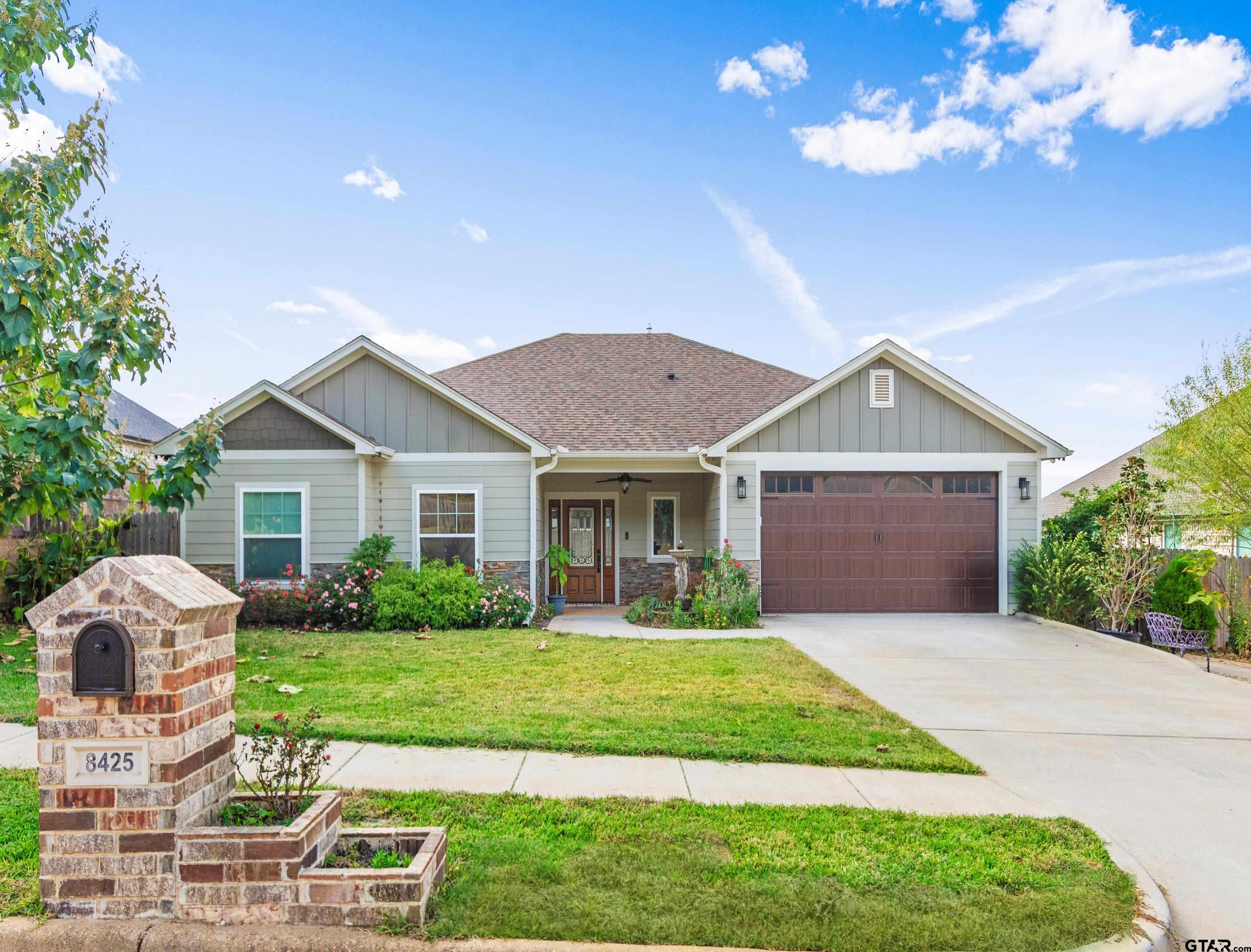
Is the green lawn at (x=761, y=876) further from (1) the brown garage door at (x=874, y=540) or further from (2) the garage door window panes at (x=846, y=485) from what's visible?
(2) the garage door window panes at (x=846, y=485)

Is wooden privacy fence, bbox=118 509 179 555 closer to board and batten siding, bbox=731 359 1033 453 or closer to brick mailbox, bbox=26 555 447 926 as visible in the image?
board and batten siding, bbox=731 359 1033 453

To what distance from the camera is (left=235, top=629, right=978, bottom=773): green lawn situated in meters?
5.07

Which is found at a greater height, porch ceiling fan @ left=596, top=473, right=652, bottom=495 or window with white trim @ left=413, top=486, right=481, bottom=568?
porch ceiling fan @ left=596, top=473, right=652, bottom=495

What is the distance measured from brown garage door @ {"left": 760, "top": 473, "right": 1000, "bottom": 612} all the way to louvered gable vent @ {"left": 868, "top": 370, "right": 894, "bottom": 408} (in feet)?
4.05

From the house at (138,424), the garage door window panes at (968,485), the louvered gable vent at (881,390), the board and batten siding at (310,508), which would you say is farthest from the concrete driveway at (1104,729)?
the house at (138,424)

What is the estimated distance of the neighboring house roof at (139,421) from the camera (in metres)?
23.5

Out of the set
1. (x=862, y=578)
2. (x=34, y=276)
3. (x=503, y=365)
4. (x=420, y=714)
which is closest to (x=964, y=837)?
(x=420, y=714)

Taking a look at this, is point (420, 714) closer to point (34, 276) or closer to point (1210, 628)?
point (34, 276)

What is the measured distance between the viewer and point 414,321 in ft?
57.4

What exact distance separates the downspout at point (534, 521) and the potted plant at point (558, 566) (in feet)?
2.53

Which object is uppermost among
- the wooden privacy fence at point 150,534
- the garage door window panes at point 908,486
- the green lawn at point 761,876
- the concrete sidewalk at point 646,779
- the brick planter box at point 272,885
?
the garage door window panes at point 908,486

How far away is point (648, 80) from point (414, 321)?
7.99 meters

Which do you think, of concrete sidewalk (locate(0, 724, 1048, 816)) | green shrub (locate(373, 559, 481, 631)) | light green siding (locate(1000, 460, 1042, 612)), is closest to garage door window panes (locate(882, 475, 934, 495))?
light green siding (locate(1000, 460, 1042, 612))

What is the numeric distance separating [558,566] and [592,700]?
7.45 m
